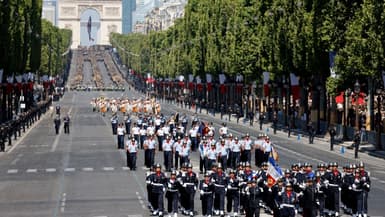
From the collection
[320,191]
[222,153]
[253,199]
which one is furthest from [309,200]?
[222,153]

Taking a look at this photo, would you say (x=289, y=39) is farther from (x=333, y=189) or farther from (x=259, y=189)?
(x=259, y=189)

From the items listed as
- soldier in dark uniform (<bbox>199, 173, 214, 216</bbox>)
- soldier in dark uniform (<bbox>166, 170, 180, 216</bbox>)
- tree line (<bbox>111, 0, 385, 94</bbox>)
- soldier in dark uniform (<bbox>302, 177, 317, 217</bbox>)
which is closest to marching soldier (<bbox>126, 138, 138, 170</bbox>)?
soldier in dark uniform (<bbox>166, 170, 180, 216</bbox>)

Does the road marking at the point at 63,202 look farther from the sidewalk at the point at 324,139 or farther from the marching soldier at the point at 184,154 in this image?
the sidewalk at the point at 324,139

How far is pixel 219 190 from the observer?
33406mm

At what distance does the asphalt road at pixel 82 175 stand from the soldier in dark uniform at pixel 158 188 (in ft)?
3.10

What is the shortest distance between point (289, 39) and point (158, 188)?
173ft

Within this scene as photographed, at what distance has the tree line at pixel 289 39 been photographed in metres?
61.5

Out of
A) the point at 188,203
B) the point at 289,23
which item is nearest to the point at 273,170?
the point at 188,203

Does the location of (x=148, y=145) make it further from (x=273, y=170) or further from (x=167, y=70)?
(x=167, y=70)

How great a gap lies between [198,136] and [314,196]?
95.3 feet

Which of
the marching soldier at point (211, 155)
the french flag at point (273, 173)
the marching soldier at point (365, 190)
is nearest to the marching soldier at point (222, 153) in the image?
the marching soldier at point (211, 155)

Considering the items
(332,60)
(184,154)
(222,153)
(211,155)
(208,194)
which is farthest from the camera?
(332,60)

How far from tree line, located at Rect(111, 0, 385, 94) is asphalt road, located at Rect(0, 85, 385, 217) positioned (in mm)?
5815

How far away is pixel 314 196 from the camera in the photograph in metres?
30.6
